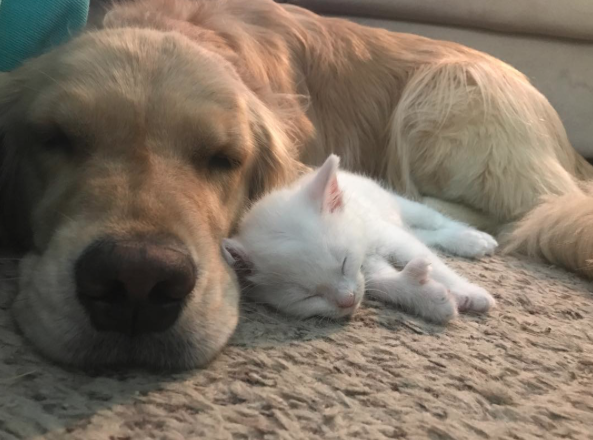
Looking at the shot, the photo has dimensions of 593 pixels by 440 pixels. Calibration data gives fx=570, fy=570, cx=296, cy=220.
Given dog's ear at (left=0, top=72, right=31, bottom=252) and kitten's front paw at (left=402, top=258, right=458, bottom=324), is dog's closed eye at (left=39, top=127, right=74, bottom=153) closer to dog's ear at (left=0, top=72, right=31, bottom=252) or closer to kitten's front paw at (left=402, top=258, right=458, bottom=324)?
dog's ear at (left=0, top=72, right=31, bottom=252)

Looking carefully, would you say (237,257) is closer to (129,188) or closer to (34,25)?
(129,188)

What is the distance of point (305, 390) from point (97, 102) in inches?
28.9

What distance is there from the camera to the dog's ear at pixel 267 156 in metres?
1.59

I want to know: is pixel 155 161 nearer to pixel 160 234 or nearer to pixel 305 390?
pixel 160 234

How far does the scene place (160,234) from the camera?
39.5 inches

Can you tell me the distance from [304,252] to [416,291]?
0.88 ft

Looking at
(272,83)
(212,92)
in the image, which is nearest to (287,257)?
(212,92)

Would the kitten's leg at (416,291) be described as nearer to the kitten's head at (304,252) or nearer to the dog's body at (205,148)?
the kitten's head at (304,252)

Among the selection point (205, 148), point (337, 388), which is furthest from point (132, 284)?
point (205, 148)

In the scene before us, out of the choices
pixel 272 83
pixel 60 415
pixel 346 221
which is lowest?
pixel 60 415

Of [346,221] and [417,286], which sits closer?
[417,286]

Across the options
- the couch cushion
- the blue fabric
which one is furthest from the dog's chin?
the couch cushion

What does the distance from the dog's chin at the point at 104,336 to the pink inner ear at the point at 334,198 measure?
17.5 inches

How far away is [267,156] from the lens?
1625 mm
